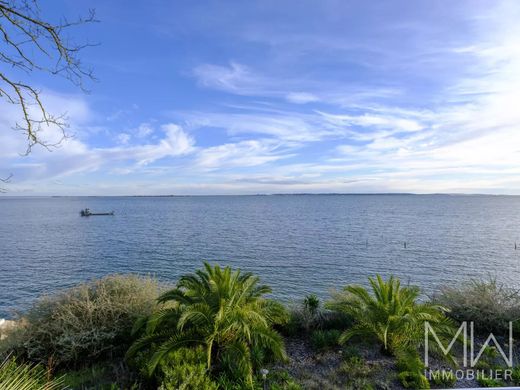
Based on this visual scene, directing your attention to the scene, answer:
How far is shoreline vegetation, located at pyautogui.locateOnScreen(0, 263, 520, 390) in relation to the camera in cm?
521

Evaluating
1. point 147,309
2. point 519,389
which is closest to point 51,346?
point 147,309

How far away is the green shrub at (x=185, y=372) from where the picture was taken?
179 inches

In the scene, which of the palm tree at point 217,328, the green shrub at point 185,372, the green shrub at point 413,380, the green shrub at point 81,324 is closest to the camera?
the green shrub at point 185,372

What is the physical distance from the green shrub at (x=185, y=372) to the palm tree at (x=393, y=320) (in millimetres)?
2593

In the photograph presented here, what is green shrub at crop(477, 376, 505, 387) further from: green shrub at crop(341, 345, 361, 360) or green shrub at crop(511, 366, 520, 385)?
green shrub at crop(341, 345, 361, 360)

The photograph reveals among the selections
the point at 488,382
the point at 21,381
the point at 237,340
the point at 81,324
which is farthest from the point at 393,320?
the point at 81,324

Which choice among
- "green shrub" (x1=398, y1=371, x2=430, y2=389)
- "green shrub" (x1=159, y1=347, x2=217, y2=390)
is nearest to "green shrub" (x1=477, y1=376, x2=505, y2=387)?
"green shrub" (x1=398, y1=371, x2=430, y2=389)

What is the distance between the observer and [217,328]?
19.3 feet

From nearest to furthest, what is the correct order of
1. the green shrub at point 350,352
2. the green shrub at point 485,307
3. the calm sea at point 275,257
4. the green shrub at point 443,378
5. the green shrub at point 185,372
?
1. the green shrub at point 185,372
2. the green shrub at point 443,378
3. the green shrub at point 350,352
4. the green shrub at point 485,307
5. the calm sea at point 275,257

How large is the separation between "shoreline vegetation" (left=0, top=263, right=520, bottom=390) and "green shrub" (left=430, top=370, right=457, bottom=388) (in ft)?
0.08

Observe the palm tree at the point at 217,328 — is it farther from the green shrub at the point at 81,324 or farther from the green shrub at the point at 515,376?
the green shrub at the point at 515,376

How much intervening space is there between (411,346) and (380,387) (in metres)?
1.32

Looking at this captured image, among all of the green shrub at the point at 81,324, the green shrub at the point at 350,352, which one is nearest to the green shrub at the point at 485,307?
the green shrub at the point at 350,352

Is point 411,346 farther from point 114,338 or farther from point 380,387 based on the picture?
point 114,338
